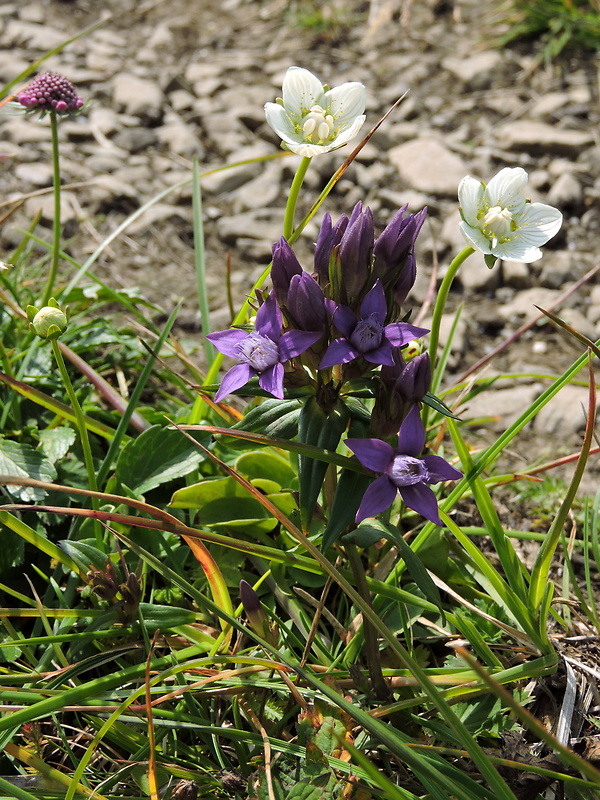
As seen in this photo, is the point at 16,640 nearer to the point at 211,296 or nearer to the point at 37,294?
the point at 37,294

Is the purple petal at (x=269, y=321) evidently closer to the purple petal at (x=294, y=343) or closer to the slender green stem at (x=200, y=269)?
the purple petal at (x=294, y=343)

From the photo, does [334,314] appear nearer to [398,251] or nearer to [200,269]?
[398,251]

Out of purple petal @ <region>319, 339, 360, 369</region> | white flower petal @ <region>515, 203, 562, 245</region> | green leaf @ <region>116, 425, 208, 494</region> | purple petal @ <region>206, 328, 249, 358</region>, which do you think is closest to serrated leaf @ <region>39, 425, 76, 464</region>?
green leaf @ <region>116, 425, 208, 494</region>

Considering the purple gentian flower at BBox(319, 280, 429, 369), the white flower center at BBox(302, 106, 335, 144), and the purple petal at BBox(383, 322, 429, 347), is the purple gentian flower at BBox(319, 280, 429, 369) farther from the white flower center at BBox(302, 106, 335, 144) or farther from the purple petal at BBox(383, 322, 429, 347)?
the white flower center at BBox(302, 106, 335, 144)

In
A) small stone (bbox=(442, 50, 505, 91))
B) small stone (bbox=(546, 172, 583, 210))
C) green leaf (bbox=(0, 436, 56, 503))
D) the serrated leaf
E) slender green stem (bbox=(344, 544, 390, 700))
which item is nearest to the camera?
slender green stem (bbox=(344, 544, 390, 700))

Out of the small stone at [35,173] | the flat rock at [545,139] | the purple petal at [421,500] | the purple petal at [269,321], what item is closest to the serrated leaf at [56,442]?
the purple petal at [269,321]
